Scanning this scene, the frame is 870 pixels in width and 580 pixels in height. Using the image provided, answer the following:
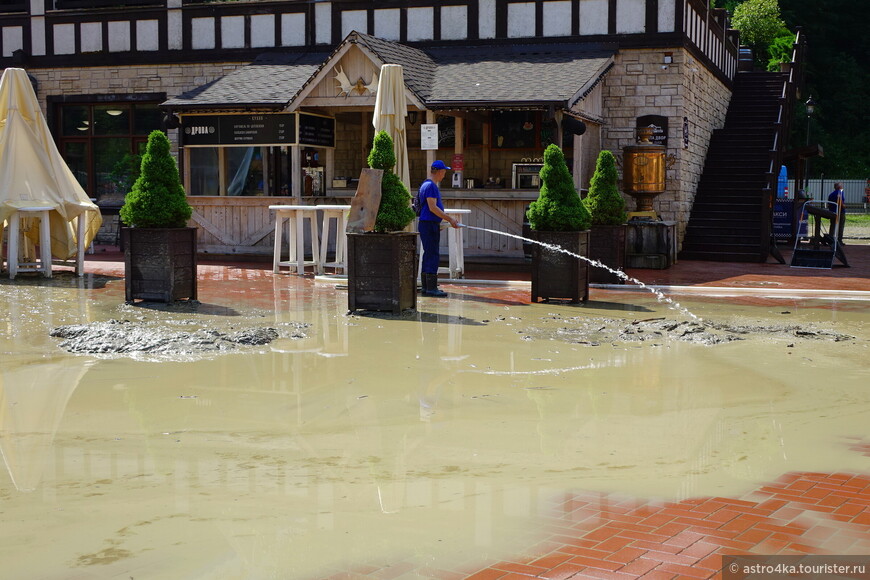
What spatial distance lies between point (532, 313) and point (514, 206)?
6.93 meters

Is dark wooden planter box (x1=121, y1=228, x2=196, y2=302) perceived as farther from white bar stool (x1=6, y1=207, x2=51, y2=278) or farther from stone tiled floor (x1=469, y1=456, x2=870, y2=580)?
stone tiled floor (x1=469, y1=456, x2=870, y2=580)

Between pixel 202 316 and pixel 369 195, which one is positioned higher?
pixel 369 195

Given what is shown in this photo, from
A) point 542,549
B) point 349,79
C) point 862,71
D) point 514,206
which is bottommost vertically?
point 542,549

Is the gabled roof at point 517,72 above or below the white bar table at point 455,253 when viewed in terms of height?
above

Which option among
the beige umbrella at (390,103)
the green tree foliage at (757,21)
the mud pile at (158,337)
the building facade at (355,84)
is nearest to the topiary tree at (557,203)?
the beige umbrella at (390,103)

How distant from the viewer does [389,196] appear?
35.3 ft

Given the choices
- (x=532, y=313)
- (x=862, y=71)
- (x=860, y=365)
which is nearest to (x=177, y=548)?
(x=860, y=365)

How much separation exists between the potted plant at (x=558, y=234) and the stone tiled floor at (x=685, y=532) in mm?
6665

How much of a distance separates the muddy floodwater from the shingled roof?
7.64 meters

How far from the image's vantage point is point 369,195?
10.7m

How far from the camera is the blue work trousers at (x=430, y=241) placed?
12016 mm

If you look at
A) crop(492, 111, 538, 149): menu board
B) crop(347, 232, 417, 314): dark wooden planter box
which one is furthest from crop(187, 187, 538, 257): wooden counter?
crop(347, 232, 417, 314): dark wooden planter box

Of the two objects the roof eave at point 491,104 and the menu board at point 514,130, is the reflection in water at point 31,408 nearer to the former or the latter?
the roof eave at point 491,104

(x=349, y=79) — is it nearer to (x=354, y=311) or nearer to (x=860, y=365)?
(x=354, y=311)
